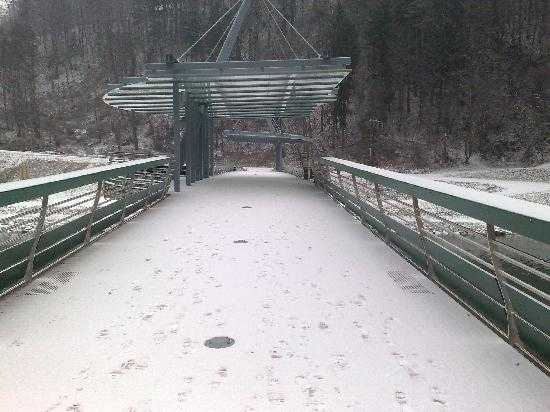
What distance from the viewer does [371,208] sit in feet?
26.1

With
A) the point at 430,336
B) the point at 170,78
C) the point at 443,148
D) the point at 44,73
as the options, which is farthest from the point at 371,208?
the point at 44,73

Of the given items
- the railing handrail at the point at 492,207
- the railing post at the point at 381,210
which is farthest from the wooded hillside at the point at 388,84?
the railing handrail at the point at 492,207

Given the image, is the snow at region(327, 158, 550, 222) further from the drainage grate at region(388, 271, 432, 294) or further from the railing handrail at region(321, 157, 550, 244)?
the drainage grate at region(388, 271, 432, 294)

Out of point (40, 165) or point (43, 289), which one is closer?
point (43, 289)

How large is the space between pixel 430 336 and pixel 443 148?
1761 inches

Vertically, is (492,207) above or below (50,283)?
above

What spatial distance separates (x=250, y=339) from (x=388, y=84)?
175 feet

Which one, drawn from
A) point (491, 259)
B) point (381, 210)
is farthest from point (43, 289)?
point (381, 210)

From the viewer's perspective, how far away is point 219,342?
3.49 meters

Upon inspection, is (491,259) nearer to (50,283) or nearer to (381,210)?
(381,210)

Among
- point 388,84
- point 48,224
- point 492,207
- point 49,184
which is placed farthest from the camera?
point 388,84

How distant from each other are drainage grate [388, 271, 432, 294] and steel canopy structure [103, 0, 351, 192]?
9.25 metres

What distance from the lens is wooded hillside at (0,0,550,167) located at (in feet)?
151

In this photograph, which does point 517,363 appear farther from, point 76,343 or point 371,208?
point 371,208
